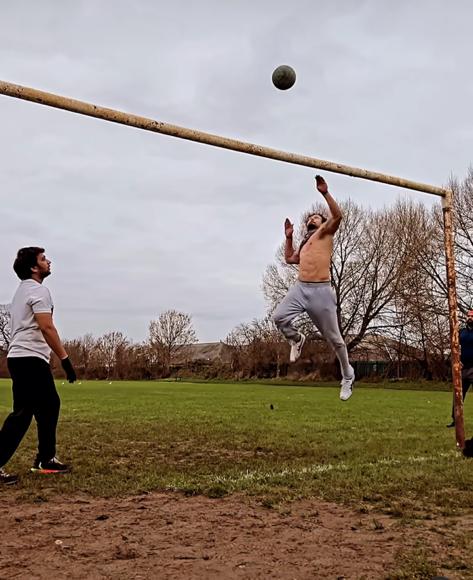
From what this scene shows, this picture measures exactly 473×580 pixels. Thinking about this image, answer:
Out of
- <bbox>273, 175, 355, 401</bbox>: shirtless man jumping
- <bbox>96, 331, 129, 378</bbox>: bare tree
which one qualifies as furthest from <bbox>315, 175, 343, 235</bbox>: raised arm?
<bbox>96, 331, 129, 378</bbox>: bare tree

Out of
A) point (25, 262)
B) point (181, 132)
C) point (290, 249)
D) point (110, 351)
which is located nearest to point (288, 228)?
point (290, 249)

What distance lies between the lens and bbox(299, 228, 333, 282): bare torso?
649cm

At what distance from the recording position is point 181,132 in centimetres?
613

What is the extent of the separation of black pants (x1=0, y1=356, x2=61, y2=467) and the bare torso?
2.84 metres

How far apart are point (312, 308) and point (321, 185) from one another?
125 centimetres

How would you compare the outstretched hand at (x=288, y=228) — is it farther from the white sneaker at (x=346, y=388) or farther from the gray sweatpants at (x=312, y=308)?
the white sneaker at (x=346, y=388)

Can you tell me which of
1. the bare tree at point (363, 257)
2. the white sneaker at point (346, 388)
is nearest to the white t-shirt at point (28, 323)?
the white sneaker at point (346, 388)

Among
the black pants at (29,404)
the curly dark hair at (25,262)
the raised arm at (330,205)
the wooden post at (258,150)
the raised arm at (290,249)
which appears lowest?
the black pants at (29,404)

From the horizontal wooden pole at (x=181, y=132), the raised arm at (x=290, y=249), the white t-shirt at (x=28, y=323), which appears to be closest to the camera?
the horizontal wooden pole at (x=181, y=132)

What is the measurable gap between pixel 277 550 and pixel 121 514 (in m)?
1.49

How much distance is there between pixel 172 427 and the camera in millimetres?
11453

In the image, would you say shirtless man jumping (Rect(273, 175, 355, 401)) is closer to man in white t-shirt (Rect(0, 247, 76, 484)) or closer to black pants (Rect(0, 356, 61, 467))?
man in white t-shirt (Rect(0, 247, 76, 484))

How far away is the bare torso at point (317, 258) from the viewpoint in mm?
6492

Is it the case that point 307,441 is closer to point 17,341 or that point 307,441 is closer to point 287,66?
point 17,341
